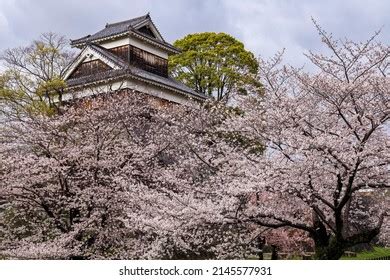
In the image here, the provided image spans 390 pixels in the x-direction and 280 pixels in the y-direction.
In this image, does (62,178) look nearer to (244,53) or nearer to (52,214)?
(52,214)

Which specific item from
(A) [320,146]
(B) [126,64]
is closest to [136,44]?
(B) [126,64]

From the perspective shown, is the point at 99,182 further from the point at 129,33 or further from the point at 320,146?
the point at 129,33

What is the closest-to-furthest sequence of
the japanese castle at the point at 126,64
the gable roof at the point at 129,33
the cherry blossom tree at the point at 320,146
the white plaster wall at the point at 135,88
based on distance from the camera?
the cherry blossom tree at the point at 320,146, the white plaster wall at the point at 135,88, the japanese castle at the point at 126,64, the gable roof at the point at 129,33

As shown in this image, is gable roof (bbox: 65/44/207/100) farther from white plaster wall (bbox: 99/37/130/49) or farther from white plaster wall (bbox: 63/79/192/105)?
white plaster wall (bbox: 99/37/130/49)

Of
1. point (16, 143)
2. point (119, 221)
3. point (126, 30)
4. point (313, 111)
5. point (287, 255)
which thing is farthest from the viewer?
point (126, 30)

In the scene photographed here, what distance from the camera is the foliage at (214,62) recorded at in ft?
26.0

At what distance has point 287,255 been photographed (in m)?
8.23

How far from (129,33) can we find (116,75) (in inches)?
63.5

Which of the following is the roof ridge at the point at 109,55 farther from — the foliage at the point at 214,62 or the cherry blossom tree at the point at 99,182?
the cherry blossom tree at the point at 99,182

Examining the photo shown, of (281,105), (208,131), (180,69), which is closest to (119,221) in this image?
(208,131)

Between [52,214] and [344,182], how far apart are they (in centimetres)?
357

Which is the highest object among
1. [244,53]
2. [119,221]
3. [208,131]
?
[244,53]

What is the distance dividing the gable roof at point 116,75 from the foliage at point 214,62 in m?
0.25

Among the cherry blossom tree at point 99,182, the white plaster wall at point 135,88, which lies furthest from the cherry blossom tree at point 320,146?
the white plaster wall at point 135,88
